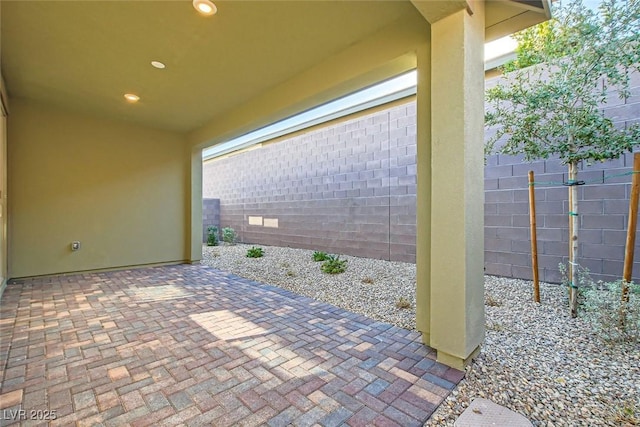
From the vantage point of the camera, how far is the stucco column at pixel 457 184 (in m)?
1.98

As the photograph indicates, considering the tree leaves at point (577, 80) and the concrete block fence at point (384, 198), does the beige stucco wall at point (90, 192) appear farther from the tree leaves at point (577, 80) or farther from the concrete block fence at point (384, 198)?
the tree leaves at point (577, 80)

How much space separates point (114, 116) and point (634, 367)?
23.1 feet

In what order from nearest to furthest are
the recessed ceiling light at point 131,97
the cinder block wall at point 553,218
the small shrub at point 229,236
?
the cinder block wall at point 553,218
the recessed ceiling light at point 131,97
the small shrub at point 229,236

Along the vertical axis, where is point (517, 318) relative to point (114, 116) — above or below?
below

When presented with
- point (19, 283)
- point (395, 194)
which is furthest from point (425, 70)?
point (19, 283)

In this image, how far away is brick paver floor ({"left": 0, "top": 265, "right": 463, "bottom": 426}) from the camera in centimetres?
162

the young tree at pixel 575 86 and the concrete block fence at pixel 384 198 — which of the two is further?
the concrete block fence at pixel 384 198

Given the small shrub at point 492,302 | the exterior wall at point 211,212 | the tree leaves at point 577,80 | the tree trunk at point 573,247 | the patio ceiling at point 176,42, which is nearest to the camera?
the patio ceiling at point 176,42

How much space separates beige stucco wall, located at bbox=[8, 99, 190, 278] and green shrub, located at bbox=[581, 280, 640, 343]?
20.9 ft

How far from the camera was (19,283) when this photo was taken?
13.9 feet

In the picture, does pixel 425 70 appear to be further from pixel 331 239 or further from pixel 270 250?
pixel 270 250

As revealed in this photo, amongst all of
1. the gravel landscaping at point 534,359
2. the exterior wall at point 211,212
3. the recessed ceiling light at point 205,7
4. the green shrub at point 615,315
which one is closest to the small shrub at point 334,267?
the gravel landscaping at point 534,359

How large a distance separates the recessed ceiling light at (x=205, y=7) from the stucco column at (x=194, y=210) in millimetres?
3862

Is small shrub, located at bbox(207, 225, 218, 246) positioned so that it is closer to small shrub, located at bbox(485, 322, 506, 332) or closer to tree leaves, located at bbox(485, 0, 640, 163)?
small shrub, located at bbox(485, 322, 506, 332)
